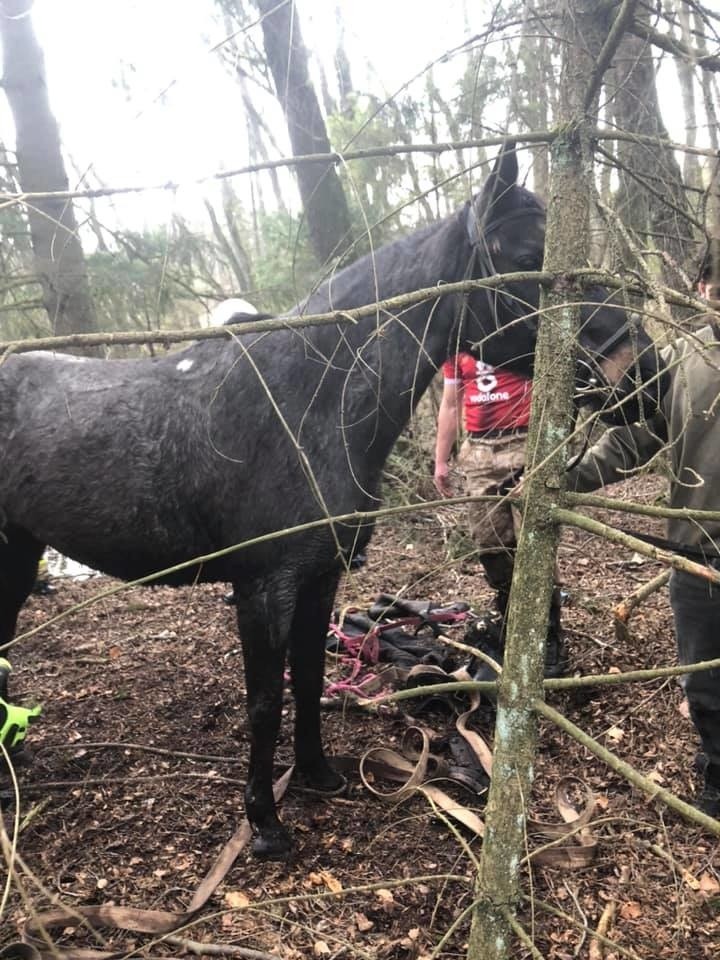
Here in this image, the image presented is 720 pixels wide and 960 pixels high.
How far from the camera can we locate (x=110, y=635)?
4.71m

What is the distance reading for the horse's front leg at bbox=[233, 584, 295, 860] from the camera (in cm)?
257

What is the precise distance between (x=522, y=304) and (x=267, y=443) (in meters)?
1.06

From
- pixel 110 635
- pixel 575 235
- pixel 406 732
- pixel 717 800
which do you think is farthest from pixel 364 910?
pixel 110 635

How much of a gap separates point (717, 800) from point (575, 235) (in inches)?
90.1

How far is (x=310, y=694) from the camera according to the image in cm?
297

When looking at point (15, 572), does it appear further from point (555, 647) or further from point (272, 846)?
point (555, 647)

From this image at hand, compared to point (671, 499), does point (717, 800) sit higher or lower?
lower

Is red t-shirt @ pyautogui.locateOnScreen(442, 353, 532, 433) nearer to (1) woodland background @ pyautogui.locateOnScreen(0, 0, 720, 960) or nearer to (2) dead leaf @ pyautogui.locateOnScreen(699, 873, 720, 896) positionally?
(1) woodland background @ pyautogui.locateOnScreen(0, 0, 720, 960)

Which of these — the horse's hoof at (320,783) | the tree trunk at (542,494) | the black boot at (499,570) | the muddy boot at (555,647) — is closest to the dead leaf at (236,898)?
the horse's hoof at (320,783)

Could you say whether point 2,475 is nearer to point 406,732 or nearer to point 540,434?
point 406,732

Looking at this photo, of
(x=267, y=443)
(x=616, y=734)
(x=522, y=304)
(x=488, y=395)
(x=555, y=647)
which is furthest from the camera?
(x=488, y=395)

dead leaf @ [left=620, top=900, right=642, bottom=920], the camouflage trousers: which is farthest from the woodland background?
the camouflage trousers

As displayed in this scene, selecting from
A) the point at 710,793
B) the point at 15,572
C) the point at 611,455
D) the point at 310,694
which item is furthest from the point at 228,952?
the point at 611,455

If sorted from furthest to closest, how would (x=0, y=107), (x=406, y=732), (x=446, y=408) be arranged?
(x=0, y=107) → (x=446, y=408) → (x=406, y=732)
